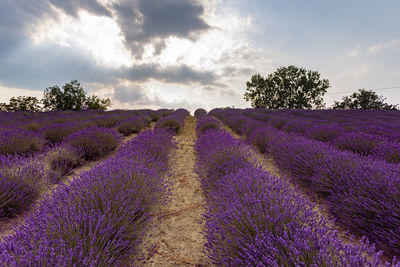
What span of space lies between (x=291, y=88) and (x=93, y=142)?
31.3m

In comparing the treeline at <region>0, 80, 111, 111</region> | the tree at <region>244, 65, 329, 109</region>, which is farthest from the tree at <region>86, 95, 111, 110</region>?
the tree at <region>244, 65, 329, 109</region>

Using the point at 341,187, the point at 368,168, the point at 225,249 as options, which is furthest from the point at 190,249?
the point at 368,168

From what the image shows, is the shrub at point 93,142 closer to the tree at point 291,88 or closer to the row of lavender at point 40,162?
the row of lavender at point 40,162

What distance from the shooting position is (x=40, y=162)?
2.74 metres

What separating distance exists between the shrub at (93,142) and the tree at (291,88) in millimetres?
29916

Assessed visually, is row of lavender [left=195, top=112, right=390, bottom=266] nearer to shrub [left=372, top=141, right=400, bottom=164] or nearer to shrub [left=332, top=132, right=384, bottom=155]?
shrub [left=372, top=141, right=400, bottom=164]

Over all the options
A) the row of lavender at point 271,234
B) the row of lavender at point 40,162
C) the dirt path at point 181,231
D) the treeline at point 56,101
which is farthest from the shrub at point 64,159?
the treeline at point 56,101

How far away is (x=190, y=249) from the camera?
1581mm

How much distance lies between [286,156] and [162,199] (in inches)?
86.8

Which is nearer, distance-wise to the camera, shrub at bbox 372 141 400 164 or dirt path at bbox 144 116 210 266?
dirt path at bbox 144 116 210 266

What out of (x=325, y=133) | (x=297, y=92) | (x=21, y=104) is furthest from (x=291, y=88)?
(x=21, y=104)

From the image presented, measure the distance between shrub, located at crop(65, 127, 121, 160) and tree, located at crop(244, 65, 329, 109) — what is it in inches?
1178

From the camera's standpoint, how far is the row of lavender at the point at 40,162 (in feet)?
6.75

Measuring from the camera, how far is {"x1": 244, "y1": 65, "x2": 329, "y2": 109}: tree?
28.8 metres
